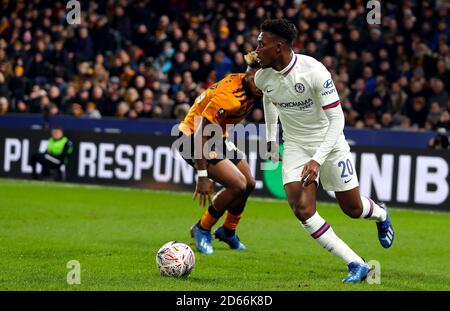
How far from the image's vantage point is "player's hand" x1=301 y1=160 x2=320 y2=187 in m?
8.23

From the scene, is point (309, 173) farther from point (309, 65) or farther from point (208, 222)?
point (208, 222)

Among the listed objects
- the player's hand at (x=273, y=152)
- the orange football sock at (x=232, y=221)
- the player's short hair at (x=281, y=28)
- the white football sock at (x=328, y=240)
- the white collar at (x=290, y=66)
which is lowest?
the orange football sock at (x=232, y=221)

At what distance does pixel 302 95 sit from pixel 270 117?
1.10 m

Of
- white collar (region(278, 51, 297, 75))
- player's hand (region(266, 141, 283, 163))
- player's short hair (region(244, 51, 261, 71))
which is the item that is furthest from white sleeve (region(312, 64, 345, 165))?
player's short hair (region(244, 51, 261, 71))

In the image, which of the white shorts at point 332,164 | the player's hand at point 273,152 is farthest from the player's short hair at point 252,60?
the white shorts at point 332,164

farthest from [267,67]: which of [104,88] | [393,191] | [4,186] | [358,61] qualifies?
[104,88]

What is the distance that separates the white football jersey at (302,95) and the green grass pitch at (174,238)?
4.45ft

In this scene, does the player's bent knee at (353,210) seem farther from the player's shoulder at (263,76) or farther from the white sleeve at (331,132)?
the player's shoulder at (263,76)

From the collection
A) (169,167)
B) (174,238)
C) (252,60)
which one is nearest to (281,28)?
(252,60)

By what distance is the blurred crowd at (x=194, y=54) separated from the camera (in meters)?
20.3

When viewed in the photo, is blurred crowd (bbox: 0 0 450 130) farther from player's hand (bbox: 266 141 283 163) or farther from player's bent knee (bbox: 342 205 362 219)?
player's bent knee (bbox: 342 205 362 219)

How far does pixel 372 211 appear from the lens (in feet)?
30.6
